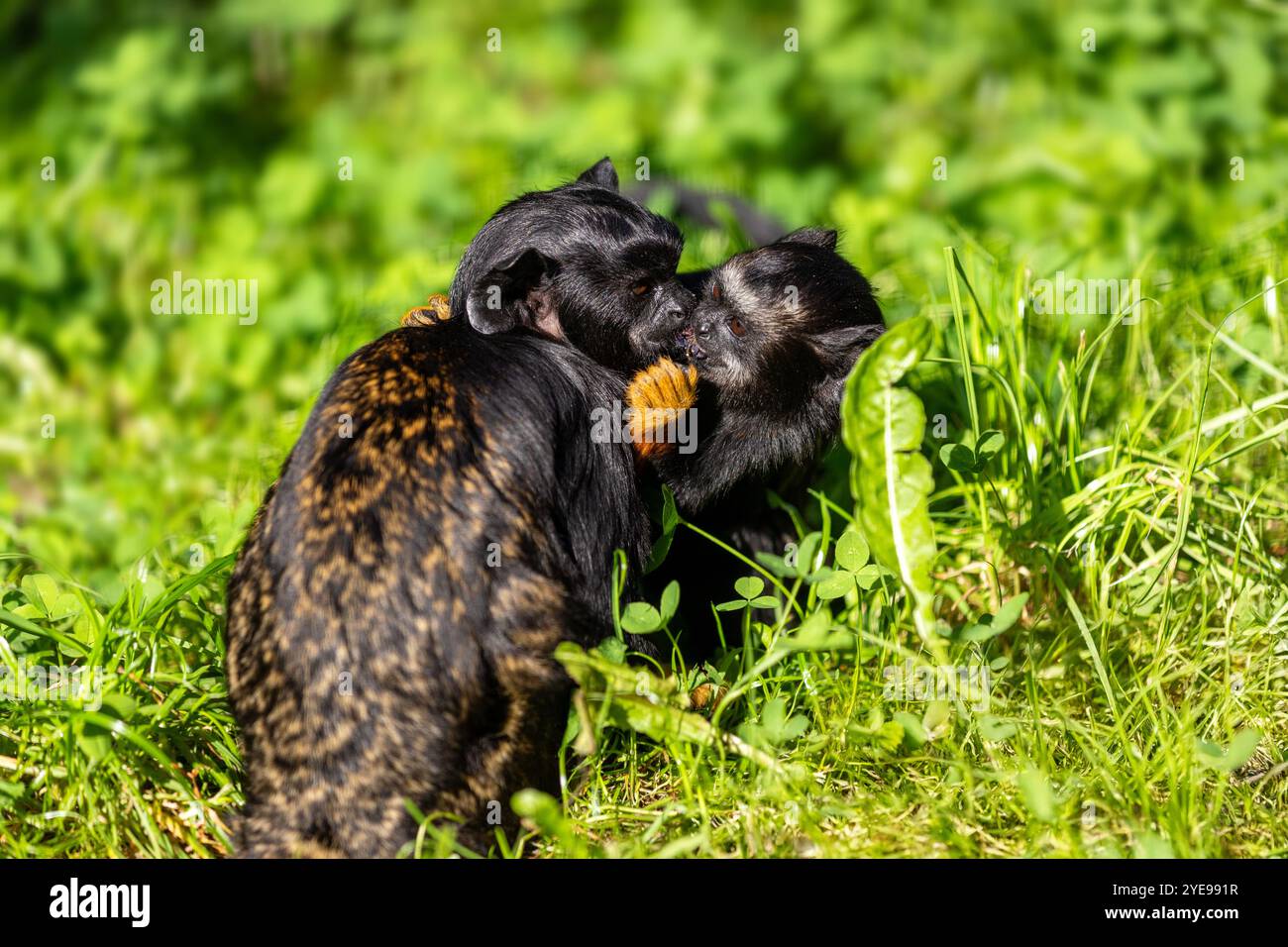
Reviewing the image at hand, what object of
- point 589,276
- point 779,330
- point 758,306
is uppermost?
point 589,276

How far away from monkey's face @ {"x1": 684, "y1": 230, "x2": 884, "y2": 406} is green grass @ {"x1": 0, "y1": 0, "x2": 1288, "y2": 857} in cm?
49

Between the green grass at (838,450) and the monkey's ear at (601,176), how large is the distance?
1.14m

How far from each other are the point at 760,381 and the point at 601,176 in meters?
1.41

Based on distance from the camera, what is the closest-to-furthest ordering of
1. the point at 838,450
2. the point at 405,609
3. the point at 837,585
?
the point at 405,609
the point at 837,585
the point at 838,450

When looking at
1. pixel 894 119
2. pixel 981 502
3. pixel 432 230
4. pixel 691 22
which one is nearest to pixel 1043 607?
pixel 981 502

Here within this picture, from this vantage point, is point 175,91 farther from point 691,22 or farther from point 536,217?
point 536,217

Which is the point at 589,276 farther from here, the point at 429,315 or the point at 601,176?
the point at 601,176

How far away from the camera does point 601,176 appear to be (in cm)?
630

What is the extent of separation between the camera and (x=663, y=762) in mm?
4762

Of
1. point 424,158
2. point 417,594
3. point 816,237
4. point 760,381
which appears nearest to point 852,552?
point 760,381

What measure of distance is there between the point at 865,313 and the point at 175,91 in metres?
6.61

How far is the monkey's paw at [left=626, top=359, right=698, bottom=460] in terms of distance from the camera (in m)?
5.09

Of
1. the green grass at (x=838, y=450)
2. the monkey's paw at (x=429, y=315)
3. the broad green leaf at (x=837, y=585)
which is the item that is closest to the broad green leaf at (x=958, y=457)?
the green grass at (x=838, y=450)
